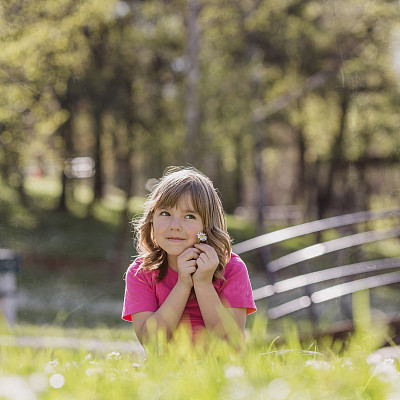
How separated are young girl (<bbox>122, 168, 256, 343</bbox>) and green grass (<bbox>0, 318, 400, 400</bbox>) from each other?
20.5 inches

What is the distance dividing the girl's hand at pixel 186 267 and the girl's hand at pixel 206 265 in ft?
0.06

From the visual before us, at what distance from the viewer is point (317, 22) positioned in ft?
57.4

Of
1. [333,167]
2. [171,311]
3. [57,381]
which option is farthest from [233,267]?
[333,167]

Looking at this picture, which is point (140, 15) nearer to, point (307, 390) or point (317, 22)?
point (317, 22)

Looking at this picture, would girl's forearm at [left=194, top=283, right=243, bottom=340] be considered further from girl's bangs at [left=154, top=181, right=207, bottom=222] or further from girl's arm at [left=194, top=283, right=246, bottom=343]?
girl's bangs at [left=154, top=181, right=207, bottom=222]

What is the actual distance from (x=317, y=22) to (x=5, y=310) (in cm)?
1195

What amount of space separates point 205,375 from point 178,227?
100 cm

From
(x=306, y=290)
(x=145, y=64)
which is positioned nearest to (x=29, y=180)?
(x=145, y=64)

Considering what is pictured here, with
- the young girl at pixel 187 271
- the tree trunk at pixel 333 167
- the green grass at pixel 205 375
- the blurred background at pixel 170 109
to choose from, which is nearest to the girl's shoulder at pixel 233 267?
the young girl at pixel 187 271

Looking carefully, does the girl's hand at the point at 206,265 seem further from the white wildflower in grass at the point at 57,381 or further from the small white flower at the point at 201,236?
the white wildflower in grass at the point at 57,381

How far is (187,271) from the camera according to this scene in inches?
87.7

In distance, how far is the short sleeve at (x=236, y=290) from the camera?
2320mm

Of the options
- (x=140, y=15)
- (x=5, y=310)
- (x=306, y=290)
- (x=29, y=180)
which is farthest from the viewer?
(x=29, y=180)

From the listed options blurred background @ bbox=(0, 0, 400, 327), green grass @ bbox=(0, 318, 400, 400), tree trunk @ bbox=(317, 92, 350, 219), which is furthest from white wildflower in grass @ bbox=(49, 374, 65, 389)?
tree trunk @ bbox=(317, 92, 350, 219)
